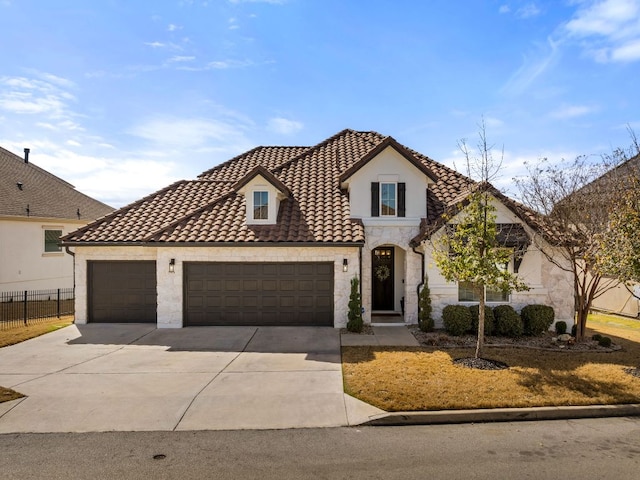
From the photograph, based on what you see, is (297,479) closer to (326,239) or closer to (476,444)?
(476,444)

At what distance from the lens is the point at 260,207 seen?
15.6 meters

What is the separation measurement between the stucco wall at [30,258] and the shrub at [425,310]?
21287 millimetres

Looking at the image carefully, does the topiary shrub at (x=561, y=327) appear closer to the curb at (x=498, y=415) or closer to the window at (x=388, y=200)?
the curb at (x=498, y=415)

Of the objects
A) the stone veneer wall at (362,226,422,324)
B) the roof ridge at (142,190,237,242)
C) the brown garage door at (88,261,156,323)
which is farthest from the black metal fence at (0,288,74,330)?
the stone veneer wall at (362,226,422,324)

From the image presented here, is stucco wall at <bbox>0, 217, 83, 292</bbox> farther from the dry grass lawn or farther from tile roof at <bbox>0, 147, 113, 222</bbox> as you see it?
the dry grass lawn

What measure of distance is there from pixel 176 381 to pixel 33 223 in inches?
768

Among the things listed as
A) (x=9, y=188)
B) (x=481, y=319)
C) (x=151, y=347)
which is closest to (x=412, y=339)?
(x=481, y=319)

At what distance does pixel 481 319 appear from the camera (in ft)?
33.9

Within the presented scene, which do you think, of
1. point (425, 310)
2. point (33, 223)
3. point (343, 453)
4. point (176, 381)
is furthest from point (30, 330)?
point (425, 310)

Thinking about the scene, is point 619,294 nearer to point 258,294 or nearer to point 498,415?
point 498,415

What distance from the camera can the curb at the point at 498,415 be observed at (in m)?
7.08

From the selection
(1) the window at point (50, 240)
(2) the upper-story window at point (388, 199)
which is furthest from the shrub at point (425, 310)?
(1) the window at point (50, 240)

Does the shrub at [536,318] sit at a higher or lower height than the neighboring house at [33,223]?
lower

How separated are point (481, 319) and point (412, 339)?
9.81ft
